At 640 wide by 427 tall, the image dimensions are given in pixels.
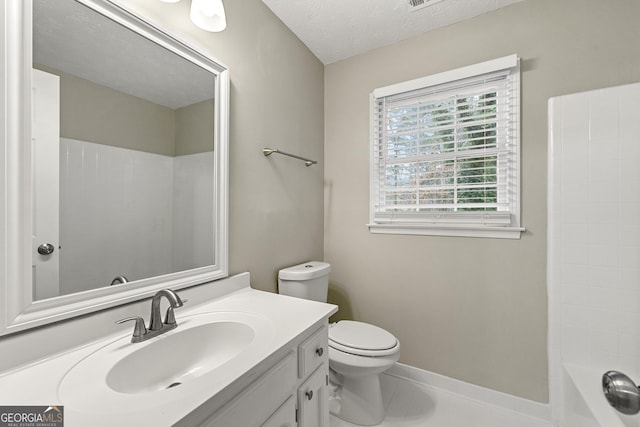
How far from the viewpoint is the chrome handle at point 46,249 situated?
0.73 m

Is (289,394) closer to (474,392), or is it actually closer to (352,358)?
(352,358)

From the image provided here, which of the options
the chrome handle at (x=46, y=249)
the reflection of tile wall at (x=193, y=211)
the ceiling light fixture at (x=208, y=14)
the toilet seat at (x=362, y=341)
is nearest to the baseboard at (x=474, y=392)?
the toilet seat at (x=362, y=341)

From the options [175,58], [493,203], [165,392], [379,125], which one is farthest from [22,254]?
[493,203]

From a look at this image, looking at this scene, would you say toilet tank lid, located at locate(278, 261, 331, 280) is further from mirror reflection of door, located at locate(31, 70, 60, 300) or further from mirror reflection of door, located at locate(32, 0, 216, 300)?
mirror reflection of door, located at locate(31, 70, 60, 300)

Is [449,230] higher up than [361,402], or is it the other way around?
[449,230]

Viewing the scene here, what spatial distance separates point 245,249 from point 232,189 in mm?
329

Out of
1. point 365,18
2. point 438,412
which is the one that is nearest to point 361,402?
point 438,412

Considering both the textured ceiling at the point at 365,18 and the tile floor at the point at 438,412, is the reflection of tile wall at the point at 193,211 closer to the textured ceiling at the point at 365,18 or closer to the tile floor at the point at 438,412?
the textured ceiling at the point at 365,18

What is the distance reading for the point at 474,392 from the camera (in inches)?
64.5

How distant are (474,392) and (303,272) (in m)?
1.31

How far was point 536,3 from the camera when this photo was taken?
4.87 ft

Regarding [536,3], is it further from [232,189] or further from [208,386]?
[208,386]

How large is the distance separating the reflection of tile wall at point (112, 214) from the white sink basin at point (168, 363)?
0.24 metres

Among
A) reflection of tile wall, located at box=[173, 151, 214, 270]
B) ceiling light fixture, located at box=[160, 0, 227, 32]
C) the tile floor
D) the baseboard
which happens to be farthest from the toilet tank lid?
ceiling light fixture, located at box=[160, 0, 227, 32]
